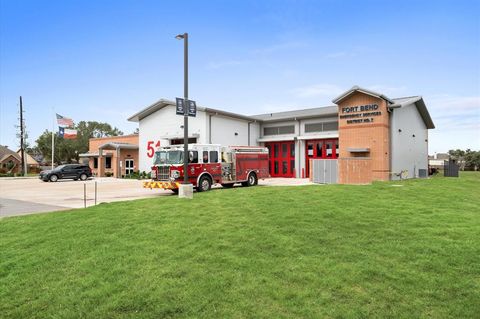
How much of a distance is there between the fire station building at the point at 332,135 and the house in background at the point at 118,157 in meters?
5.26

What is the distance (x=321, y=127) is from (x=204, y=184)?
16.7 metres

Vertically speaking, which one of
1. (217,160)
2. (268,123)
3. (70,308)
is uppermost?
(268,123)

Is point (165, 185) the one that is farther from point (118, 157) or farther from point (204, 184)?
point (118, 157)

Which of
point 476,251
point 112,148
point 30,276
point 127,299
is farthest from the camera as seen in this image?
point 112,148

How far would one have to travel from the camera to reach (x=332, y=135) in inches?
1222

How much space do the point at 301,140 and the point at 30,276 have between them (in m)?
29.3

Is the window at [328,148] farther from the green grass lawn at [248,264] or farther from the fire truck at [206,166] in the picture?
the green grass lawn at [248,264]

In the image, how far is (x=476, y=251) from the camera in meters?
6.25

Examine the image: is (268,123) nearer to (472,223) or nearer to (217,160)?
(217,160)

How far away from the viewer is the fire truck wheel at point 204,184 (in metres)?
A: 18.8

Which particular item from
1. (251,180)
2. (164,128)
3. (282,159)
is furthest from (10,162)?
(251,180)

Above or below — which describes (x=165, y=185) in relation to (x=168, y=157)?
below

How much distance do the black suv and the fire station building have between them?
6111mm

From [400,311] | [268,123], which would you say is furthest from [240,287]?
[268,123]
